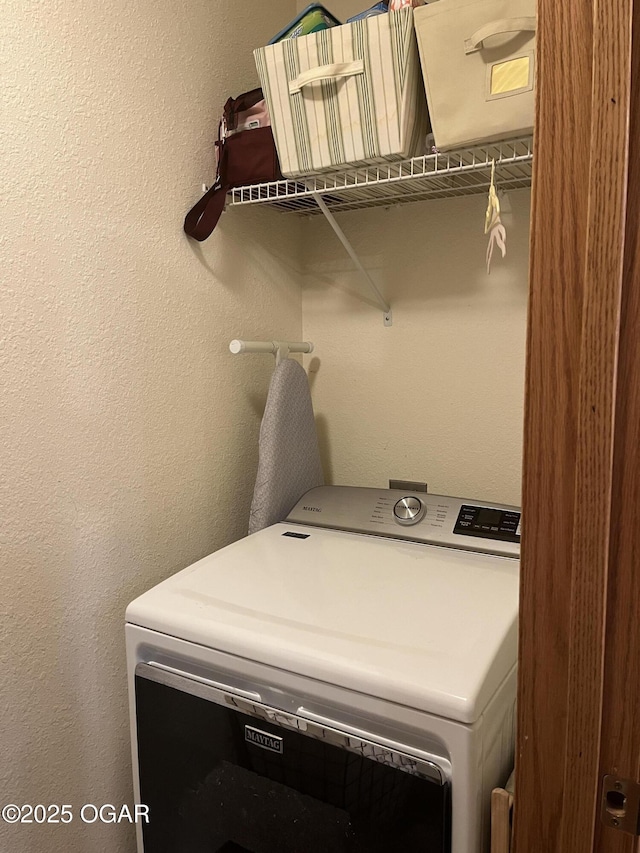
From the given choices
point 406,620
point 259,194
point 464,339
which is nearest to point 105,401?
point 259,194

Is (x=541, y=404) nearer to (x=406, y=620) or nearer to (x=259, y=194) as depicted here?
(x=406, y=620)

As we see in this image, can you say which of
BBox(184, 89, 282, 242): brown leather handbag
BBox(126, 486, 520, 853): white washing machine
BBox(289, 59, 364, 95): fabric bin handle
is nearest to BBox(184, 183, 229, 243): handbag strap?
BBox(184, 89, 282, 242): brown leather handbag

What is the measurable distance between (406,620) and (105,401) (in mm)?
684

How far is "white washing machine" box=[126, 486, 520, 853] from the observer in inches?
31.0

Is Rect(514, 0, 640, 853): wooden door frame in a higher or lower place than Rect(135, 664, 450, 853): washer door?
higher

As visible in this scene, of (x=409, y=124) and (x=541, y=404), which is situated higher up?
(x=409, y=124)

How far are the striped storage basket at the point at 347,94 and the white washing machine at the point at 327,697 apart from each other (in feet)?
2.55

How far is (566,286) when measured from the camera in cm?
50

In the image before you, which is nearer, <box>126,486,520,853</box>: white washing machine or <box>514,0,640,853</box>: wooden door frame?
<box>514,0,640,853</box>: wooden door frame

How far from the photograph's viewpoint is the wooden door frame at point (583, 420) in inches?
18.4

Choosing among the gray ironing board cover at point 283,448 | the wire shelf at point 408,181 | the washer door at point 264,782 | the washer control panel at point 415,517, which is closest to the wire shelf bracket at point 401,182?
the wire shelf at point 408,181

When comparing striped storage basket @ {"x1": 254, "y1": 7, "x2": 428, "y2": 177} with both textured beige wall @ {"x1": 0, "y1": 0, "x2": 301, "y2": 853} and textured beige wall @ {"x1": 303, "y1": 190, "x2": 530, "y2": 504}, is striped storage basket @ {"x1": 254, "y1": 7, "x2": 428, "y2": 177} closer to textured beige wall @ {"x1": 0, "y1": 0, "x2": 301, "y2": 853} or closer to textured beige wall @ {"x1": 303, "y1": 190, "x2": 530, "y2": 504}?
textured beige wall @ {"x1": 0, "y1": 0, "x2": 301, "y2": 853}

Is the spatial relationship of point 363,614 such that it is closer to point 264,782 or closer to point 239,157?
point 264,782

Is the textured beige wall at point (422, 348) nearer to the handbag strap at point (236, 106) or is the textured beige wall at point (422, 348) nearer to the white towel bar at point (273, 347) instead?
the white towel bar at point (273, 347)
